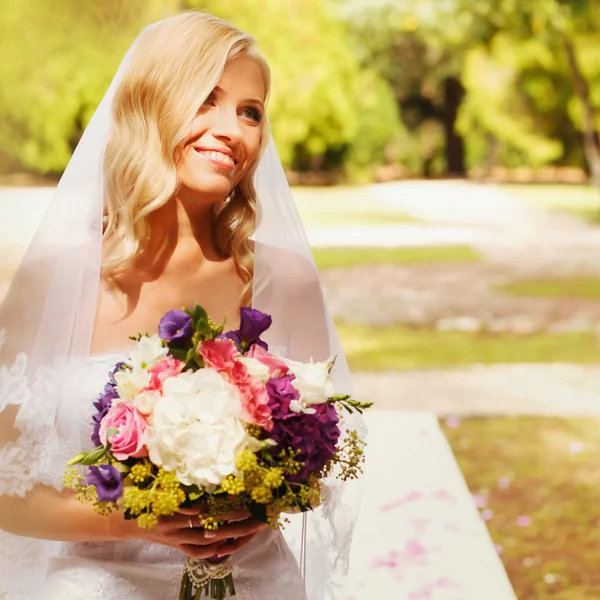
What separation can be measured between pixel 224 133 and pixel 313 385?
2.35ft

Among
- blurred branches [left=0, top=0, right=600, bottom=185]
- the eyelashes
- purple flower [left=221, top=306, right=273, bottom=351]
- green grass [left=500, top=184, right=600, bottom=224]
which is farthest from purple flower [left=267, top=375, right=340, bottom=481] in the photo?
green grass [left=500, top=184, right=600, bottom=224]

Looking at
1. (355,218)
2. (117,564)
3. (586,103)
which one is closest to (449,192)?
(586,103)

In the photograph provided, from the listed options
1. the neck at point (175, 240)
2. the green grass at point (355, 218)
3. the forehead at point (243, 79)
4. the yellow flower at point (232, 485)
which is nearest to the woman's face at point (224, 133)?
the forehead at point (243, 79)

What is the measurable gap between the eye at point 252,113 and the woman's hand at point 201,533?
37.6 inches

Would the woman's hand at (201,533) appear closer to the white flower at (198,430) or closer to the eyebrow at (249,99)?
the white flower at (198,430)

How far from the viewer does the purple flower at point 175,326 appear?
1636 millimetres

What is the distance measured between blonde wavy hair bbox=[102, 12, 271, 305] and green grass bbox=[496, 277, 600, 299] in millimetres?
11128

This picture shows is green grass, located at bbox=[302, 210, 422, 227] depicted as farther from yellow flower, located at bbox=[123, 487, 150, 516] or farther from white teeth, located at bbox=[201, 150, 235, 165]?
yellow flower, located at bbox=[123, 487, 150, 516]

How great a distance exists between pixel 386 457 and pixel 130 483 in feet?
12.3

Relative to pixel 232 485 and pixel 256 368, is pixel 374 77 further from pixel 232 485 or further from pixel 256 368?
pixel 232 485

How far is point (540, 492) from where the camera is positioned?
18.3 ft

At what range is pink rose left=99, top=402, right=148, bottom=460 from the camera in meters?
1.60

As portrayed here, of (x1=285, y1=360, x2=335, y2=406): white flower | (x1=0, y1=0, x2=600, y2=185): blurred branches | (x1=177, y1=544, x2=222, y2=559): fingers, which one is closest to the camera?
(x1=285, y1=360, x2=335, y2=406): white flower

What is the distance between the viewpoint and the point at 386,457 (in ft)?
17.2
